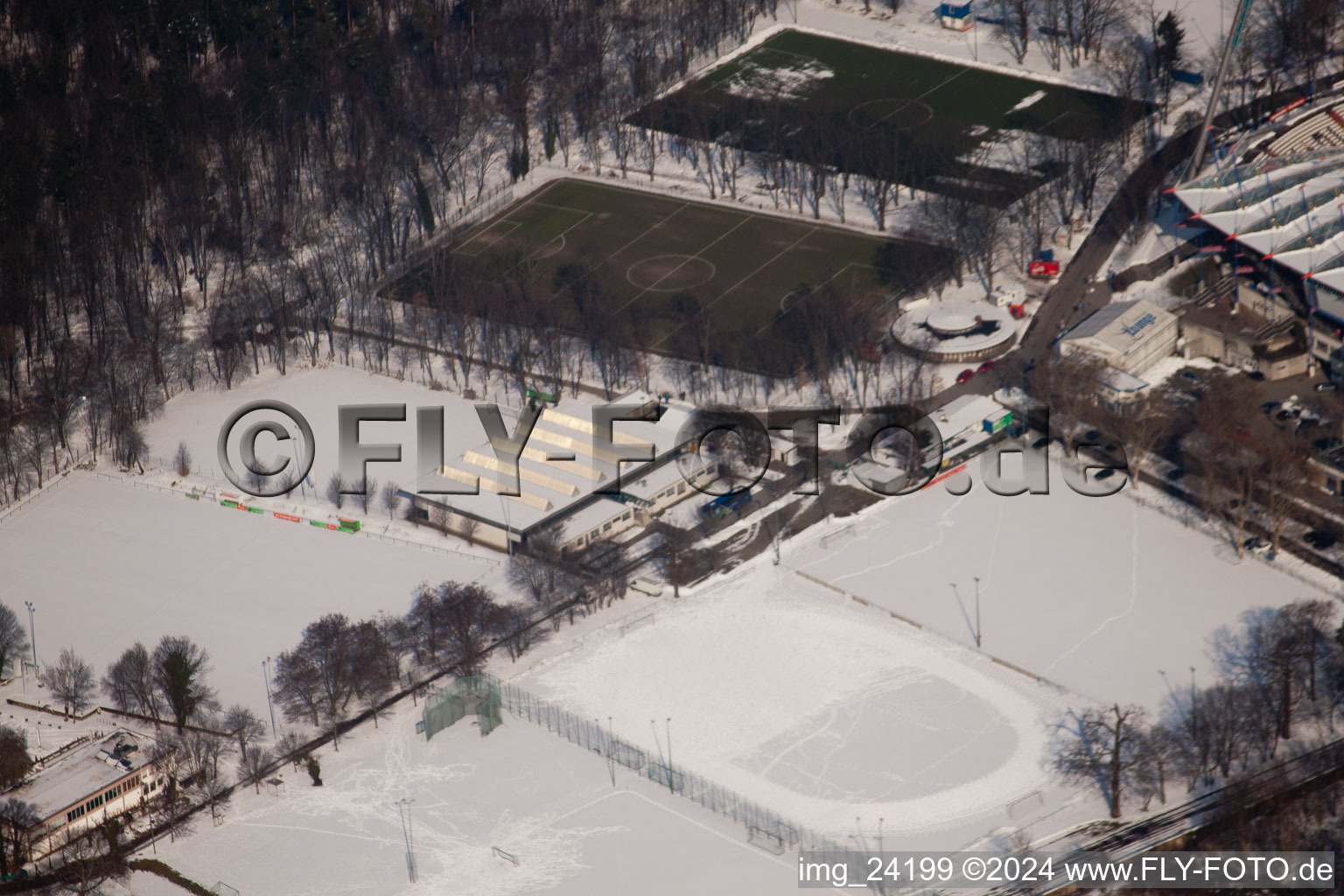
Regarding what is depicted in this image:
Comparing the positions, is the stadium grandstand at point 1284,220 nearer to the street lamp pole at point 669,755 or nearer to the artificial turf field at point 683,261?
the artificial turf field at point 683,261

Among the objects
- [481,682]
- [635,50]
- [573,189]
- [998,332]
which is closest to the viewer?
[481,682]

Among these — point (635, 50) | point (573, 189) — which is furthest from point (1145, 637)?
point (635, 50)

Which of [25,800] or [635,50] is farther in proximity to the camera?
Result: [635,50]

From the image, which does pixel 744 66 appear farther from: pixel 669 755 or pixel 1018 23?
pixel 669 755

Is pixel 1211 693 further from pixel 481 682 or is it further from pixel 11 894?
pixel 11 894

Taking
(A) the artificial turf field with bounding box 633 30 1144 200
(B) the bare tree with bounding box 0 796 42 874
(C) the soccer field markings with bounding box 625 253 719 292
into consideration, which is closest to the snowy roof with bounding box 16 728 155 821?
(B) the bare tree with bounding box 0 796 42 874

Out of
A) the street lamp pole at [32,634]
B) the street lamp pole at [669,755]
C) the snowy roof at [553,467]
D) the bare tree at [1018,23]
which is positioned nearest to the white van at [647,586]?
the snowy roof at [553,467]
